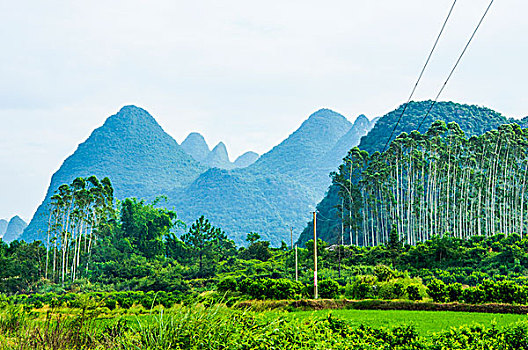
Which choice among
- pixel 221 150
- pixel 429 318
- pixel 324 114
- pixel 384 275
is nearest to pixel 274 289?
pixel 384 275

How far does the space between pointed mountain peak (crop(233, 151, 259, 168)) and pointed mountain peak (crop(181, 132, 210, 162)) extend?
1249cm

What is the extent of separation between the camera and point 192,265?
34562 millimetres

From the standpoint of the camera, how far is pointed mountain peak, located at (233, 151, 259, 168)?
189 metres

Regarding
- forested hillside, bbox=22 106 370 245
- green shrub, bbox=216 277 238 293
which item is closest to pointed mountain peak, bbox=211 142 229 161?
forested hillside, bbox=22 106 370 245

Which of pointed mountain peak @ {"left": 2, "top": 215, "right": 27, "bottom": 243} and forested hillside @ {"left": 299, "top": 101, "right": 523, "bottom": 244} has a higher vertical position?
forested hillside @ {"left": 299, "top": 101, "right": 523, "bottom": 244}

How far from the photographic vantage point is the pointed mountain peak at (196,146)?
18062cm

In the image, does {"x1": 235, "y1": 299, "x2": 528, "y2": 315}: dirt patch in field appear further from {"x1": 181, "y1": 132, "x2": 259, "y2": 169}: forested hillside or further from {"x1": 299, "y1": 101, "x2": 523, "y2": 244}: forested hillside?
{"x1": 181, "y1": 132, "x2": 259, "y2": 169}: forested hillside

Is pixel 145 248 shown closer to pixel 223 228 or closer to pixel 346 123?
pixel 223 228

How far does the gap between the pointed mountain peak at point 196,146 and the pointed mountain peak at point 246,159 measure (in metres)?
12.5

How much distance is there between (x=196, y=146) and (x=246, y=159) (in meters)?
20.4

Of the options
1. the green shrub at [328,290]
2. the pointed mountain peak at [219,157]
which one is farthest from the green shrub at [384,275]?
the pointed mountain peak at [219,157]

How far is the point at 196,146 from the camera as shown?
184250 mm

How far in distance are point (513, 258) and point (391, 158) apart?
20.1m

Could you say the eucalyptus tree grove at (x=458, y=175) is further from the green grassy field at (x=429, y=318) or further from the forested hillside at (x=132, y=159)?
the forested hillside at (x=132, y=159)
